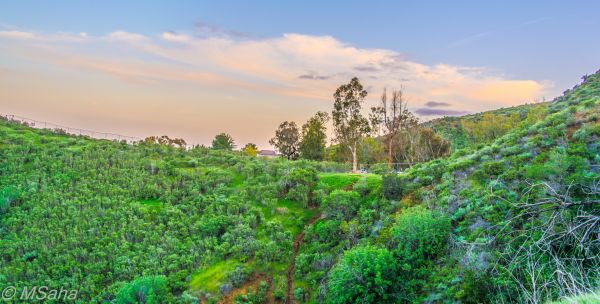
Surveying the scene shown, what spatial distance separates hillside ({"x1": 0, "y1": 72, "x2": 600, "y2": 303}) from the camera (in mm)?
16031

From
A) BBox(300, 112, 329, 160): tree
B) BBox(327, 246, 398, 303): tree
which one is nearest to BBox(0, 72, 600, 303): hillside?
BBox(327, 246, 398, 303): tree

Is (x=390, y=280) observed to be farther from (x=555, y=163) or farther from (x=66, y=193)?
(x=66, y=193)

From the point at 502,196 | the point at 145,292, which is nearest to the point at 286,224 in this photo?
the point at 145,292

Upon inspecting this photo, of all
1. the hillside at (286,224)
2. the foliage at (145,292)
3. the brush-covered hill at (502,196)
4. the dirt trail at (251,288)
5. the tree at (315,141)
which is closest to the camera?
the brush-covered hill at (502,196)

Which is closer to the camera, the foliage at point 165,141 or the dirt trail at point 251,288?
the dirt trail at point 251,288

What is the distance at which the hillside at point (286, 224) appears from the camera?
1603 cm

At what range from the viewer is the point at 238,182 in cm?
3366

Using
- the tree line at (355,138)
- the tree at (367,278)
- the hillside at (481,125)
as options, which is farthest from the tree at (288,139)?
the tree at (367,278)

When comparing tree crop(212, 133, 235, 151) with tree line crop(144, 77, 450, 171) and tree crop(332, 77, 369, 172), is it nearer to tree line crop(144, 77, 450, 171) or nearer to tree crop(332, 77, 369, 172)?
tree line crop(144, 77, 450, 171)

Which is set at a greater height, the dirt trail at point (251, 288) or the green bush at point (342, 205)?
the green bush at point (342, 205)

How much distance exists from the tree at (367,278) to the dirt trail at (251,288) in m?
5.33

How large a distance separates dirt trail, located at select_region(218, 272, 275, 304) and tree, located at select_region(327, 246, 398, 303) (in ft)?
17.5

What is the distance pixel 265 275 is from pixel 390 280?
829 cm

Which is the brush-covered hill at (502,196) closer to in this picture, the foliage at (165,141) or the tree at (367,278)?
the tree at (367,278)
